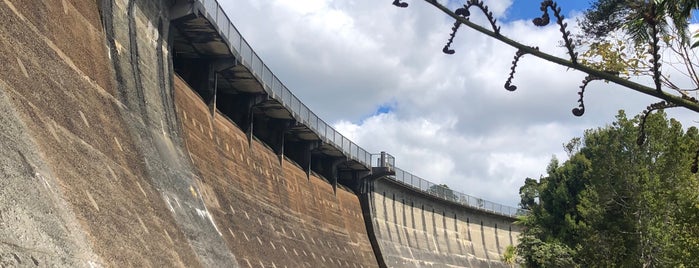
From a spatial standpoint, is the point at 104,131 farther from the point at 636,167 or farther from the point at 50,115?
the point at 636,167

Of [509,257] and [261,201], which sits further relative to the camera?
[509,257]

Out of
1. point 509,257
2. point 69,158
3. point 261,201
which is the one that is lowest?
point 509,257

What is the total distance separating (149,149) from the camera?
20.1 meters

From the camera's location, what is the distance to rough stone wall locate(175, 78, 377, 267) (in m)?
26.8

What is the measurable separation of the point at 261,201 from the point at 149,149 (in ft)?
45.1

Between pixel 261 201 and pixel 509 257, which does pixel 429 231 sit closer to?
pixel 509 257

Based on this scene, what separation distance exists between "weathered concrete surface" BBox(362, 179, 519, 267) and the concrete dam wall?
685 centimetres

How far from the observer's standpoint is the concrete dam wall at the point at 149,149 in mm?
12625

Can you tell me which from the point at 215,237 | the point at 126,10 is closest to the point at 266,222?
the point at 215,237

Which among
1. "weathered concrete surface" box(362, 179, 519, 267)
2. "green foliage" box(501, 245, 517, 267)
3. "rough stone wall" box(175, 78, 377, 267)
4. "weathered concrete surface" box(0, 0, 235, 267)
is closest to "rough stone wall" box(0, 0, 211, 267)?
"weathered concrete surface" box(0, 0, 235, 267)

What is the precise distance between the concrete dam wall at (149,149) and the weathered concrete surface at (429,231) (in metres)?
6.85

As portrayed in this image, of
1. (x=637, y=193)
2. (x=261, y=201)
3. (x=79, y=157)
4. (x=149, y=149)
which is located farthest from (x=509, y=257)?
(x=79, y=157)

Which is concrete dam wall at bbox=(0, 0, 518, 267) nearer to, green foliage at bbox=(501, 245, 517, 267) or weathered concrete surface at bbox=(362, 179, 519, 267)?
weathered concrete surface at bbox=(362, 179, 519, 267)

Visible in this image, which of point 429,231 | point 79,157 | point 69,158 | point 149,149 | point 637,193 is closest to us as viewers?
point 69,158
